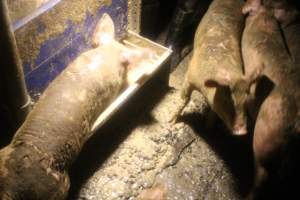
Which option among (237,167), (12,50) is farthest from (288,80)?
(12,50)

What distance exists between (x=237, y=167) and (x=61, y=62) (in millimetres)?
1748

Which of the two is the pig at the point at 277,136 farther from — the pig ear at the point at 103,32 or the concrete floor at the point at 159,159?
the pig ear at the point at 103,32

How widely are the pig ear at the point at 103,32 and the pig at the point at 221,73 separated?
2.37 ft

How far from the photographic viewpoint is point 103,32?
10.6 feet

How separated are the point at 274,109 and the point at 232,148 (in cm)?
86

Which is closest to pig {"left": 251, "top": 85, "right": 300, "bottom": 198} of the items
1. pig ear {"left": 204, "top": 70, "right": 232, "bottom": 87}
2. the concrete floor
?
pig ear {"left": 204, "top": 70, "right": 232, "bottom": 87}

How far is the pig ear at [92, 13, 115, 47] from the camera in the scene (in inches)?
127

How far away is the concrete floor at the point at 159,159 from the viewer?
3223 mm

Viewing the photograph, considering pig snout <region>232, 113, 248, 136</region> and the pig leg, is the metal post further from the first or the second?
pig snout <region>232, 113, 248, 136</region>

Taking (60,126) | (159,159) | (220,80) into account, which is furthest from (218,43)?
(60,126)

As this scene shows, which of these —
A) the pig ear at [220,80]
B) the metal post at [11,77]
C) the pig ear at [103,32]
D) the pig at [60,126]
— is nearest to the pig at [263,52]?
the pig ear at [220,80]

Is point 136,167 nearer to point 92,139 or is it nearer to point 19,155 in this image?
point 92,139

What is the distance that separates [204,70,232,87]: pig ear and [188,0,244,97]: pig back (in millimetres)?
52

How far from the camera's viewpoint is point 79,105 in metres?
2.77
